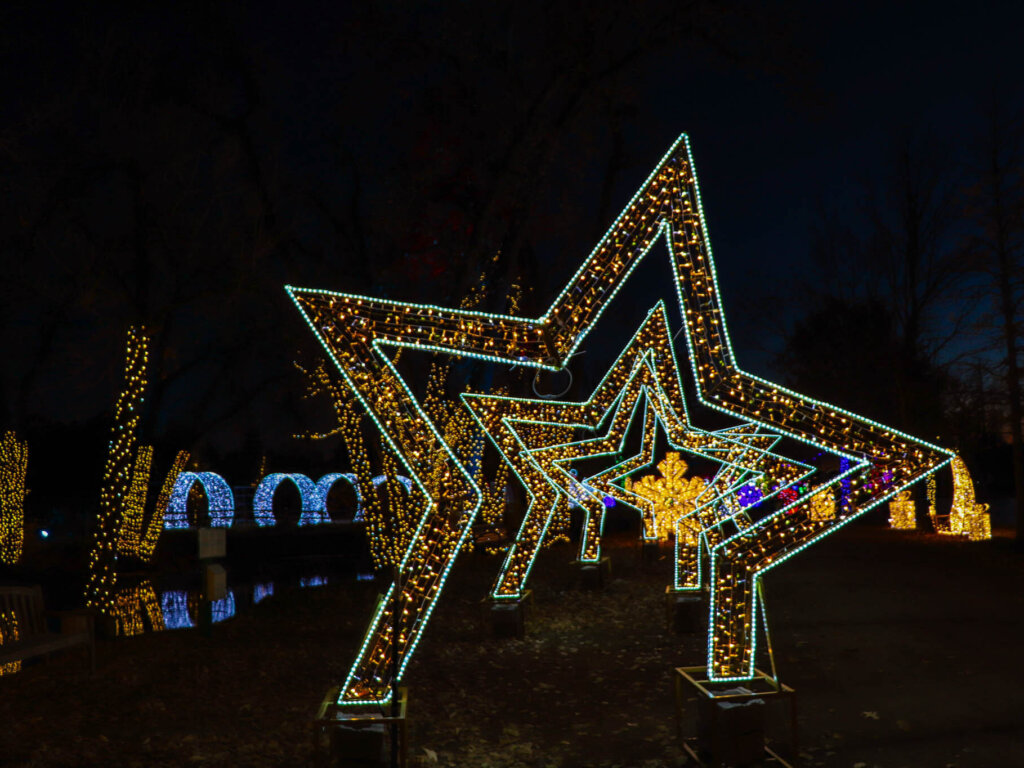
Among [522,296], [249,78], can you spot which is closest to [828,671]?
[249,78]

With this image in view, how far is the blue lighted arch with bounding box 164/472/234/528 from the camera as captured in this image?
1103 inches

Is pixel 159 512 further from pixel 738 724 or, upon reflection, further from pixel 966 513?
pixel 966 513

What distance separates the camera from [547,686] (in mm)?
7812

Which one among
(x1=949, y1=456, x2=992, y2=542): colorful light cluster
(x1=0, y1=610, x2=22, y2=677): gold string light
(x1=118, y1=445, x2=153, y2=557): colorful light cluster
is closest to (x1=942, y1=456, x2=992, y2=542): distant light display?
(x1=949, y1=456, x2=992, y2=542): colorful light cluster

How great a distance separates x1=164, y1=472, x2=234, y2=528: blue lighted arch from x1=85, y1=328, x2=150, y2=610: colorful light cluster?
17328 millimetres

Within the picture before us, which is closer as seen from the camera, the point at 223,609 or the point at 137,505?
the point at 223,609

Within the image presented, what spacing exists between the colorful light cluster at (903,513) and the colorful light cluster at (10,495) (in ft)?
86.1

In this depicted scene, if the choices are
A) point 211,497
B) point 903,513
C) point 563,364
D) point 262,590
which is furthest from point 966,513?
point 211,497

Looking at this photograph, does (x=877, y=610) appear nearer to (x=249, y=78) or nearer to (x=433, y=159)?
(x=433, y=159)

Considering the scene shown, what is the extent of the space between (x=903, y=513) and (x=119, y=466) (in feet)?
88.5

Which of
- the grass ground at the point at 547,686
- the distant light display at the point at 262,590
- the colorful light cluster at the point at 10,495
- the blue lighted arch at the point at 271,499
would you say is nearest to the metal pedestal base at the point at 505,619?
the grass ground at the point at 547,686

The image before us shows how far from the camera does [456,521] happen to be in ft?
19.0

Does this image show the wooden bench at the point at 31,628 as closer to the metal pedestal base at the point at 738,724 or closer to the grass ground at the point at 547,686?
the grass ground at the point at 547,686

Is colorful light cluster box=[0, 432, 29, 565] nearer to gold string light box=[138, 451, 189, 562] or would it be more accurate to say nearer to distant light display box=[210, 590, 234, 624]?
gold string light box=[138, 451, 189, 562]
